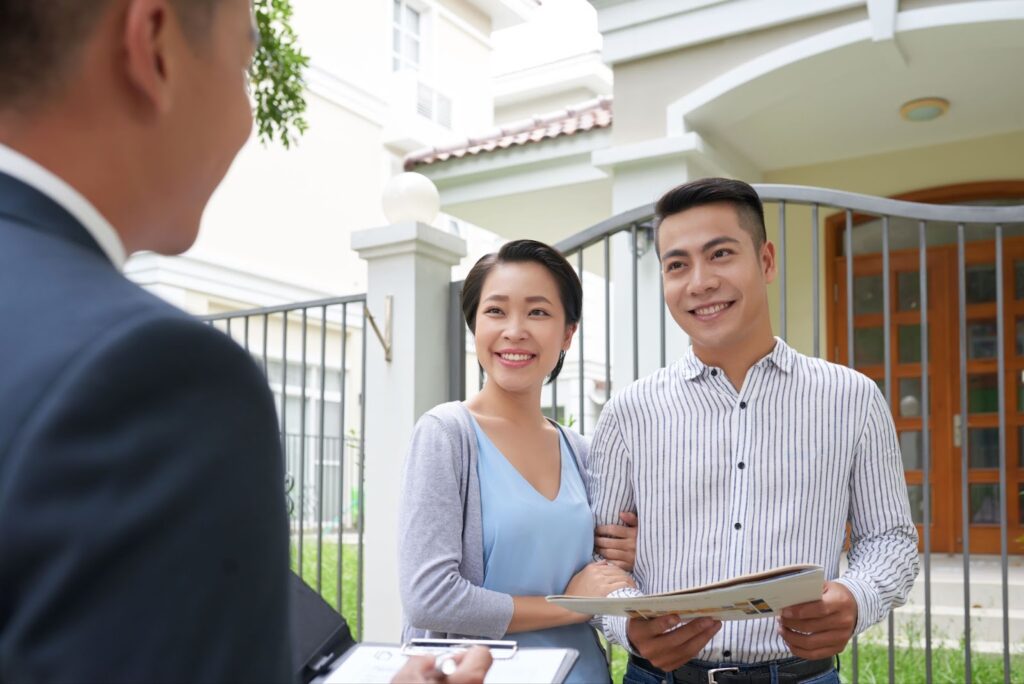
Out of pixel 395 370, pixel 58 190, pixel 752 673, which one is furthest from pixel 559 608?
pixel 395 370

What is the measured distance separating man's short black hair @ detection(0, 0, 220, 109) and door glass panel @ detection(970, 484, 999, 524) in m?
7.26

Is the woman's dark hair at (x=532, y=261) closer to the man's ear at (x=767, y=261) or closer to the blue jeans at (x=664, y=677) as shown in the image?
the man's ear at (x=767, y=261)

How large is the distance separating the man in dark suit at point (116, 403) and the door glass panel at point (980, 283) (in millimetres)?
7190

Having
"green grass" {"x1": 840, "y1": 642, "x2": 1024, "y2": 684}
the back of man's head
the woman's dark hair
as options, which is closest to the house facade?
"green grass" {"x1": 840, "y1": 642, "x2": 1024, "y2": 684}

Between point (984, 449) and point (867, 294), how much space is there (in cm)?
136

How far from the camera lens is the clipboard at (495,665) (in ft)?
4.45

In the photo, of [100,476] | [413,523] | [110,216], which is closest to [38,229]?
[110,216]

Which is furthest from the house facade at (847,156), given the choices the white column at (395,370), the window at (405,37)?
the window at (405,37)

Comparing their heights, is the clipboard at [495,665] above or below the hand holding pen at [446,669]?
below

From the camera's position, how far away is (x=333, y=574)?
8.15m

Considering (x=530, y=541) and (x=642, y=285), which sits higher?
(x=642, y=285)

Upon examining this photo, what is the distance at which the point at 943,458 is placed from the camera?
6887 mm

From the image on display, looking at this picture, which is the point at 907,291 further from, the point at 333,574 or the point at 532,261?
the point at 532,261

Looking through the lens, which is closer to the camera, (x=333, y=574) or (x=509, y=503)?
(x=509, y=503)
